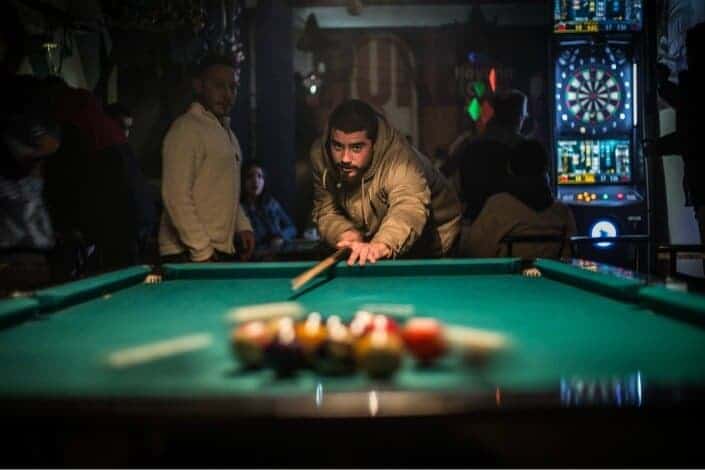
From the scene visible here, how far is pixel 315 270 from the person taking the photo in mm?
2119

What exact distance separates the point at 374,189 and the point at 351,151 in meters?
0.23

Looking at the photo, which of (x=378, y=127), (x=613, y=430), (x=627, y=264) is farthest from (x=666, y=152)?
(x=613, y=430)

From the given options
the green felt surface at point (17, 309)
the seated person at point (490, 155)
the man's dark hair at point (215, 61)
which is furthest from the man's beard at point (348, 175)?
the green felt surface at point (17, 309)

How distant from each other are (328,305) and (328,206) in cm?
174

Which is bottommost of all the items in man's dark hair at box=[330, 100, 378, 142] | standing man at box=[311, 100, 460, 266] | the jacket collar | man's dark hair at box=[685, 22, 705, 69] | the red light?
standing man at box=[311, 100, 460, 266]

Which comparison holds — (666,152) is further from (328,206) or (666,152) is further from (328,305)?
(328,305)

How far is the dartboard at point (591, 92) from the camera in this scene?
6164 mm

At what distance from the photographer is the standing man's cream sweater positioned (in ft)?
12.1

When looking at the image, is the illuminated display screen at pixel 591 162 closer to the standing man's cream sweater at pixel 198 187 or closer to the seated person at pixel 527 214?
the seated person at pixel 527 214

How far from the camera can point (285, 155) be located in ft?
23.7

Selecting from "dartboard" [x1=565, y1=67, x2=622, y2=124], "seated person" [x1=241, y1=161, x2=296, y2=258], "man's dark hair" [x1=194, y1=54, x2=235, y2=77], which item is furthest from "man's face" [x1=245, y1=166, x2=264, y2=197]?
"dartboard" [x1=565, y1=67, x2=622, y2=124]

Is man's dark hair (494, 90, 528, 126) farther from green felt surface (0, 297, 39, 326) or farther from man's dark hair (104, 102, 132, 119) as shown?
green felt surface (0, 297, 39, 326)

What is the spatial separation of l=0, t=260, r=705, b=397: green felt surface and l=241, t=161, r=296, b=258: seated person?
3.06 m

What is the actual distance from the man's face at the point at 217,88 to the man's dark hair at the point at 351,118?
0.91 metres
